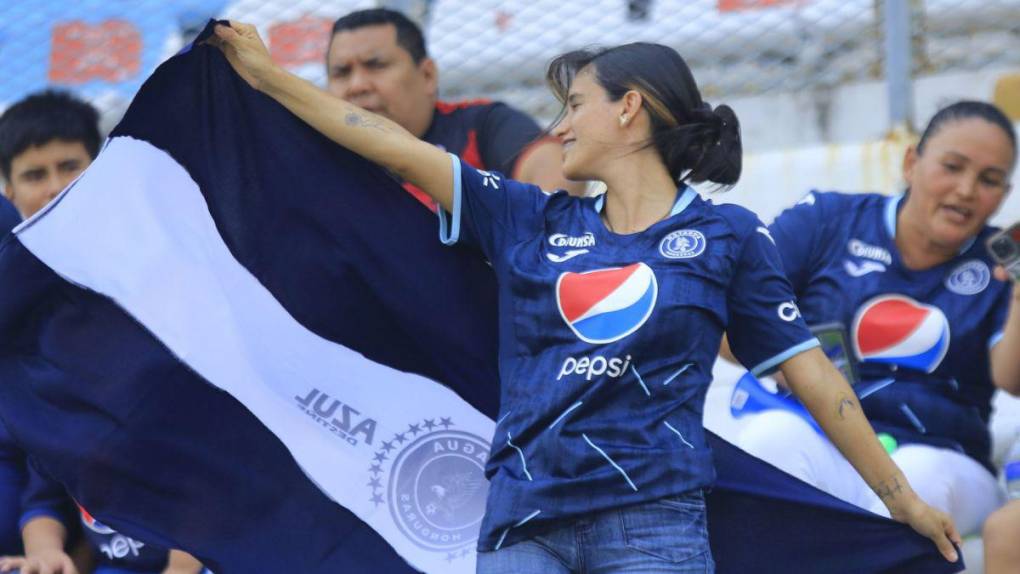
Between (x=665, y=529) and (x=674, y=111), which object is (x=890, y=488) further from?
(x=674, y=111)

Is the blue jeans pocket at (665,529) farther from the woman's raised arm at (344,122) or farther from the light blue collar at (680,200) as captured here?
the woman's raised arm at (344,122)

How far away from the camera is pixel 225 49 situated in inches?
144

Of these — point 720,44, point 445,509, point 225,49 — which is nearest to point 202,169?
point 225,49

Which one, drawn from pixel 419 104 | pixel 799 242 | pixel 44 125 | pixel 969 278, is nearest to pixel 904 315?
pixel 969 278

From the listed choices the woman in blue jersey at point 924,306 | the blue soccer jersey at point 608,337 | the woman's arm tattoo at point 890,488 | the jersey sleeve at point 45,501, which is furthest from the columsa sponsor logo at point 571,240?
the jersey sleeve at point 45,501

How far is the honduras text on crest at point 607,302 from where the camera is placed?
3209mm

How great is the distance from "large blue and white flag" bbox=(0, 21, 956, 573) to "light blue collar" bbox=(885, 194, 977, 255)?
1214mm

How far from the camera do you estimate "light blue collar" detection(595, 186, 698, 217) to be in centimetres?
342

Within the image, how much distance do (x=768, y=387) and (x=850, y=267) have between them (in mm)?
422

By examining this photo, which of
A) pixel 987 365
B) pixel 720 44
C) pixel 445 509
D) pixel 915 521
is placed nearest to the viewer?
pixel 915 521

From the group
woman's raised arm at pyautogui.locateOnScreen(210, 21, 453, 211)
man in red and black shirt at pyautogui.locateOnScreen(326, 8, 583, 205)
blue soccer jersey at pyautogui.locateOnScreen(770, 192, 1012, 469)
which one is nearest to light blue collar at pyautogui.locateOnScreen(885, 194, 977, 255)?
blue soccer jersey at pyautogui.locateOnScreen(770, 192, 1012, 469)

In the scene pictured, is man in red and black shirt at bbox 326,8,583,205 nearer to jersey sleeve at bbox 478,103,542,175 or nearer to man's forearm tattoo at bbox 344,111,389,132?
jersey sleeve at bbox 478,103,542,175

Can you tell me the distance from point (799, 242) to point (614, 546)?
1701 mm

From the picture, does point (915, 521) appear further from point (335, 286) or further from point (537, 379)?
point (335, 286)
